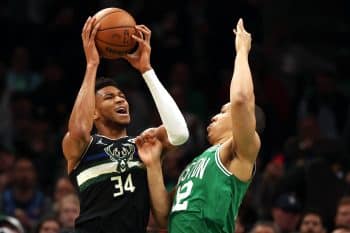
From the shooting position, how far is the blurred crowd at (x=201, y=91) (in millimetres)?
12820

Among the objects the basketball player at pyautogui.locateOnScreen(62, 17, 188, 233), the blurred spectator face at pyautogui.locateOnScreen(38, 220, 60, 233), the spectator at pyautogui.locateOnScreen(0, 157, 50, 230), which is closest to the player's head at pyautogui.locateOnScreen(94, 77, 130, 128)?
the basketball player at pyautogui.locateOnScreen(62, 17, 188, 233)

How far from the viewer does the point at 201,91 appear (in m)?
15.6

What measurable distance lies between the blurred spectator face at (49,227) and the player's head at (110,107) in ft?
10.1

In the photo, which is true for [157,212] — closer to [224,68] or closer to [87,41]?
[87,41]

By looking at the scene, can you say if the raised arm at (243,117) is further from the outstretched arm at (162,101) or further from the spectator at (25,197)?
the spectator at (25,197)

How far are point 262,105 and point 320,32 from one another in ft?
8.83

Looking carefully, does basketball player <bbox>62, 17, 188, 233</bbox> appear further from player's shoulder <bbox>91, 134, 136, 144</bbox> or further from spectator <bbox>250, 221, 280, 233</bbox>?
spectator <bbox>250, 221, 280, 233</bbox>

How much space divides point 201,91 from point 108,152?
6.99 m

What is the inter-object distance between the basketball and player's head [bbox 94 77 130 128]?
9.5 inches

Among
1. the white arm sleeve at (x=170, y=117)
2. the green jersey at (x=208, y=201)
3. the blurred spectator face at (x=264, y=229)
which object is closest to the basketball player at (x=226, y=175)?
the green jersey at (x=208, y=201)

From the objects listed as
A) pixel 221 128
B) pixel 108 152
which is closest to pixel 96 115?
pixel 108 152

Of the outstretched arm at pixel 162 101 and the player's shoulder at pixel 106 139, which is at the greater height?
the outstretched arm at pixel 162 101

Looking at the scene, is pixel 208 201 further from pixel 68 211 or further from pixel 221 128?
pixel 68 211

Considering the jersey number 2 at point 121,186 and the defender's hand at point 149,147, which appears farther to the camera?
the defender's hand at point 149,147
